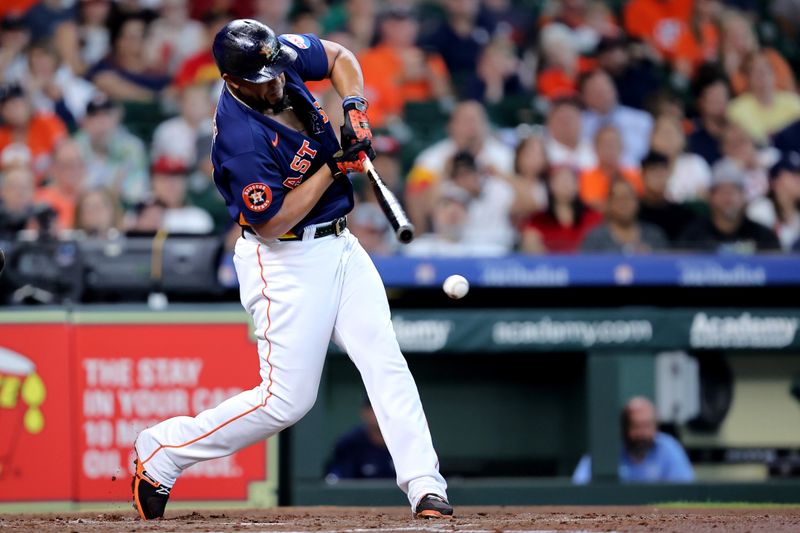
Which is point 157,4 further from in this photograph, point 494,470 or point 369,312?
point 369,312

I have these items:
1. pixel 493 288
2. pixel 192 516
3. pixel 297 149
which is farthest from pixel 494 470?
pixel 297 149

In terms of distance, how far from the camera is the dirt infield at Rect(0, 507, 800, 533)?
3959 millimetres

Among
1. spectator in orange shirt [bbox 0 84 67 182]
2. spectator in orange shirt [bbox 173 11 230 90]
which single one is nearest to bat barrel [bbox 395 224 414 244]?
spectator in orange shirt [bbox 0 84 67 182]

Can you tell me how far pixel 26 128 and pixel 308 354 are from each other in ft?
16.5

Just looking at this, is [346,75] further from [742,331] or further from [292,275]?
[742,331]

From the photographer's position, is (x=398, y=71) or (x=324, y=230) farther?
(x=398, y=71)

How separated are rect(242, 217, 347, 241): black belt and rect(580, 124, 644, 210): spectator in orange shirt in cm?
398

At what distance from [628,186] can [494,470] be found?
199 centimetres

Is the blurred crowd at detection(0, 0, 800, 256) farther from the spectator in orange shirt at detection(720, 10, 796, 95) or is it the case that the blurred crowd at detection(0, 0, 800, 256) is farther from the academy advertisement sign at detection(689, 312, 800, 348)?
the academy advertisement sign at detection(689, 312, 800, 348)

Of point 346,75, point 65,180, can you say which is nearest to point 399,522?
point 346,75

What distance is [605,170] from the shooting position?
327 inches

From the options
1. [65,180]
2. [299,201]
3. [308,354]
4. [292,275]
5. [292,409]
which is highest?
[65,180]

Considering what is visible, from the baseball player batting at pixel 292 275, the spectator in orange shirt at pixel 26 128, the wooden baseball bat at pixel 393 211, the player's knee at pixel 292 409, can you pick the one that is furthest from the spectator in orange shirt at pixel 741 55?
the player's knee at pixel 292 409

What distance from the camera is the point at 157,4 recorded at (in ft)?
30.8
